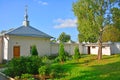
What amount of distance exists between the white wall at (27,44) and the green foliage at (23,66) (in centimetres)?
1101

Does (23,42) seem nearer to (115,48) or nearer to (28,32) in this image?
(28,32)

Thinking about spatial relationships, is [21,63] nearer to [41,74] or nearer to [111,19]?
[41,74]

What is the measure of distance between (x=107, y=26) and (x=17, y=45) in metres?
12.7

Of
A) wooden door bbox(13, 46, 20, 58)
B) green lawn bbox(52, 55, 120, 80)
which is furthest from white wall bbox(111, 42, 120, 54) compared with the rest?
wooden door bbox(13, 46, 20, 58)

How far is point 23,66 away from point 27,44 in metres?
13.0

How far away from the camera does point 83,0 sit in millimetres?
28078

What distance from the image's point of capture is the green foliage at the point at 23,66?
49.7ft

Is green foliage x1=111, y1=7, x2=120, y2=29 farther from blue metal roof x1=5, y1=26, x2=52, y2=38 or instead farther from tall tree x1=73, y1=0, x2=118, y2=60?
blue metal roof x1=5, y1=26, x2=52, y2=38

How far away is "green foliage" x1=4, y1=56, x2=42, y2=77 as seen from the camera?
15141 mm

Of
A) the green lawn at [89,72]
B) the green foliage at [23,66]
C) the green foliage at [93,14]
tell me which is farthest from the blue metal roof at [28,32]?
the green foliage at [23,66]

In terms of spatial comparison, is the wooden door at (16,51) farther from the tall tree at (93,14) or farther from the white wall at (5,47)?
the tall tree at (93,14)

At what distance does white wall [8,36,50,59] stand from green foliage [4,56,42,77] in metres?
11.0

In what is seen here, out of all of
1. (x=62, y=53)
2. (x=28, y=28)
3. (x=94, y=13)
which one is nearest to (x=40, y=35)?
(x=28, y=28)

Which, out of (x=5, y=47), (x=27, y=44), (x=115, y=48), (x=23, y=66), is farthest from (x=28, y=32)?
(x=115, y=48)
